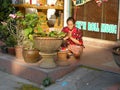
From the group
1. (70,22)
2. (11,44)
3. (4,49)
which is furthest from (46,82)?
(4,49)

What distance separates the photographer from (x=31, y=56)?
7.63 metres

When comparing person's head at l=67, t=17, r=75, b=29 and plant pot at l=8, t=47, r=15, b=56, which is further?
plant pot at l=8, t=47, r=15, b=56

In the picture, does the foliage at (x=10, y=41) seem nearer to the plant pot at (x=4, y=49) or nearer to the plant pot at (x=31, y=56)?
the plant pot at (x=4, y=49)

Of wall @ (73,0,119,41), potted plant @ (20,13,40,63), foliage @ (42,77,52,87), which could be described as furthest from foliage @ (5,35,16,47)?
wall @ (73,0,119,41)

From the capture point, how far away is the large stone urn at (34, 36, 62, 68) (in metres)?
7.00

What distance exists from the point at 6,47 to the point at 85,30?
2.62 metres

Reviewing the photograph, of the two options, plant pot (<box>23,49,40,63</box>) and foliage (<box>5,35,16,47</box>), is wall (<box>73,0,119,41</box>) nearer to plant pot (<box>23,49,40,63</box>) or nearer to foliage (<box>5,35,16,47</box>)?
foliage (<box>5,35,16,47</box>)

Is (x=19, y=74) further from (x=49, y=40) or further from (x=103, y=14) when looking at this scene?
(x=103, y=14)

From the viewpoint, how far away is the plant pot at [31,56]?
7609 millimetres

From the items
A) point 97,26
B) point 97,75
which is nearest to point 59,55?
point 97,75

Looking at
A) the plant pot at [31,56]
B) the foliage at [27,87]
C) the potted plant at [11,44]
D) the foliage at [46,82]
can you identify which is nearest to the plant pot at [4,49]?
the potted plant at [11,44]

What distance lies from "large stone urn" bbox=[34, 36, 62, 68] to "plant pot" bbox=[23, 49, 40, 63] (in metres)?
0.39

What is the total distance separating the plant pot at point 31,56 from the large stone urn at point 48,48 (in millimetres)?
392

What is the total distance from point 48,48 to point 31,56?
0.73 m
